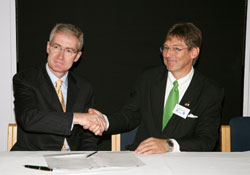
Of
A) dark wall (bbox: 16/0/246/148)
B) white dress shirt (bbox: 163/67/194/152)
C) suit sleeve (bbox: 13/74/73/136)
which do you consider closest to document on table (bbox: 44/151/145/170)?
A: suit sleeve (bbox: 13/74/73/136)

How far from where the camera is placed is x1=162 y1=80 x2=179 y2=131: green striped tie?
8.20ft

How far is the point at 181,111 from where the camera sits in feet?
7.97

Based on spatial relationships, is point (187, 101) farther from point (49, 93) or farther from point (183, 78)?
point (49, 93)

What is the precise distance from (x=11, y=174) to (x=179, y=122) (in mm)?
1468

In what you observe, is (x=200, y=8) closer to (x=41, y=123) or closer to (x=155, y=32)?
(x=155, y=32)

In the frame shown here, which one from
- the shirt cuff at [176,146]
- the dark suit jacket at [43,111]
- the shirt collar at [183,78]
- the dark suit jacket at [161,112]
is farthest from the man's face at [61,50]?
the shirt cuff at [176,146]

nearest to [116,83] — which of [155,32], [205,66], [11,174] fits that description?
[155,32]

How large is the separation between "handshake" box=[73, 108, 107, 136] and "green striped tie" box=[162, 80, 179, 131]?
55cm

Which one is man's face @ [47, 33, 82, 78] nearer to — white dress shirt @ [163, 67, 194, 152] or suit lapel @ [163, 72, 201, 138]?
white dress shirt @ [163, 67, 194, 152]

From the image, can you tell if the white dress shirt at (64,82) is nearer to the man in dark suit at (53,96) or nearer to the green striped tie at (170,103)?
the man in dark suit at (53,96)

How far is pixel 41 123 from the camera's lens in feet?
7.11

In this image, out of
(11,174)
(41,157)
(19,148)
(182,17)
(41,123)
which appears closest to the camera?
(11,174)

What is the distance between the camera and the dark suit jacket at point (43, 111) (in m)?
2.16

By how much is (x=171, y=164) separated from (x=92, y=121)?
35.7 inches
